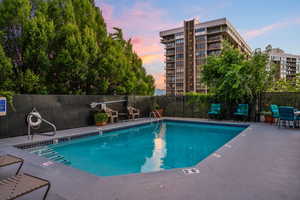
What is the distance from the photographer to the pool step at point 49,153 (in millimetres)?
4418

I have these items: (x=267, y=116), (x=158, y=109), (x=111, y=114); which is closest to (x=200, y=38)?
(x=158, y=109)

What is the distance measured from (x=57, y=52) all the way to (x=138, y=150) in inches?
274

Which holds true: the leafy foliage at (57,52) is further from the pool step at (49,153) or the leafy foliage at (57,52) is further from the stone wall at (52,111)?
the pool step at (49,153)

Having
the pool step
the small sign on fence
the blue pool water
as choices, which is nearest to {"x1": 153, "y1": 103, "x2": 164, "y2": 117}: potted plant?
the blue pool water

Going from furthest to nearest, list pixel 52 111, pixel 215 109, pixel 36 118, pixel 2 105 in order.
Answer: pixel 215 109
pixel 52 111
pixel 36 118
pixel 2 105

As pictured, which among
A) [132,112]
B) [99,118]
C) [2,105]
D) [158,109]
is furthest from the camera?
[158,109]

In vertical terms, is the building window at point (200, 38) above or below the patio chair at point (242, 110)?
above

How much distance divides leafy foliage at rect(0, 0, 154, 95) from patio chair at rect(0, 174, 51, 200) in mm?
7147

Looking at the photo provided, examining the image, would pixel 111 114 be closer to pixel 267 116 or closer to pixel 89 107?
pixel 89 107

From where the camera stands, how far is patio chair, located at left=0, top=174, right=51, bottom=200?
1.55 m

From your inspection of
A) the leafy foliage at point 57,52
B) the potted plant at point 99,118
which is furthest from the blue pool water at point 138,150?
the leafy foliage at point 57,52

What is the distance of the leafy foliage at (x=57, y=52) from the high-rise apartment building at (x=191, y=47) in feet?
127

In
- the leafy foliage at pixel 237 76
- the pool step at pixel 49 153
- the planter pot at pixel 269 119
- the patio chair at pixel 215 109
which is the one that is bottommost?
the pool step at pixel 49 153

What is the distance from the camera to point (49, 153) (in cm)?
475
